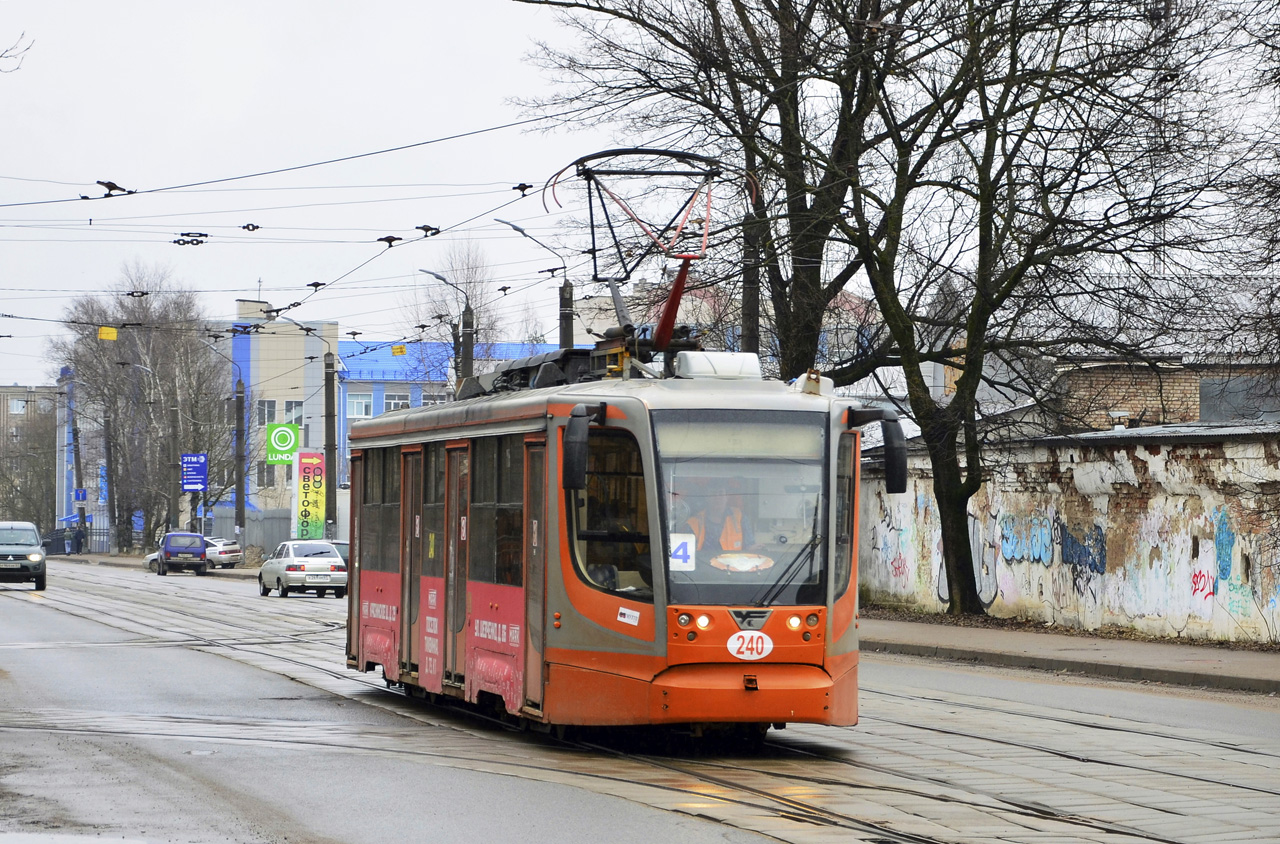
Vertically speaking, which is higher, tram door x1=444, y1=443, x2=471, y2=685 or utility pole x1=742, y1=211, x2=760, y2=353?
utility pole x1=742, y1=211, x2=760, y2=353

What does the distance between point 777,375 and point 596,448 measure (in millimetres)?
18506

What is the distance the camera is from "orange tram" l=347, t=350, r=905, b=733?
1060 cm

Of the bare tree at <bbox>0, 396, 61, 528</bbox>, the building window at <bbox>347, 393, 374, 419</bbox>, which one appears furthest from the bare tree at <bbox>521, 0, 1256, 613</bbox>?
the bare tree at <bbox>0, 396, 61, 528</bbox>

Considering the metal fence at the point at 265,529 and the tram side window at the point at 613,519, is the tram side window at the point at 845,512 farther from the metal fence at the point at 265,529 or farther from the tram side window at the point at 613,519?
the metal fence at the point at 265,529

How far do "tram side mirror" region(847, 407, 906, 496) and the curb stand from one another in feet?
25.6

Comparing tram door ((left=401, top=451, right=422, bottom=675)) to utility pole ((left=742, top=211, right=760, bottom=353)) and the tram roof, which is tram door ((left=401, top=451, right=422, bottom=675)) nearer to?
the tram roof

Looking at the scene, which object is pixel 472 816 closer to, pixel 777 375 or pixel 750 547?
pixel 750 547

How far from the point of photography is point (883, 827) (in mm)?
8117

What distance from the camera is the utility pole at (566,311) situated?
31.8m

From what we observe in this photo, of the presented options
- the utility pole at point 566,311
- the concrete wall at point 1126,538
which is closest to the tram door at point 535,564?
the concrete wall at point 1126,538

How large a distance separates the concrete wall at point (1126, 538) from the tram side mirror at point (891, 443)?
37.2 feet

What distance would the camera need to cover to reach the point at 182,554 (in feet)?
196

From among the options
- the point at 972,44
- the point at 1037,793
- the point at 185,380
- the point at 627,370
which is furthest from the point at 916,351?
the point at 185,380

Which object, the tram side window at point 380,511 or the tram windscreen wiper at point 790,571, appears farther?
the tram side window at point 380,511
